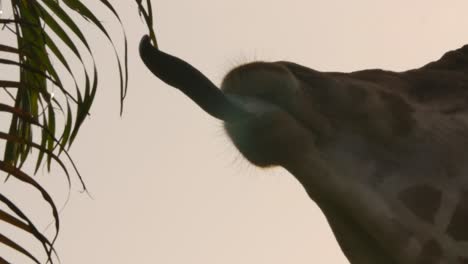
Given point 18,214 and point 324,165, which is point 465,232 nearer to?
point 324,165

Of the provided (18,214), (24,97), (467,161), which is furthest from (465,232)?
(24,97)

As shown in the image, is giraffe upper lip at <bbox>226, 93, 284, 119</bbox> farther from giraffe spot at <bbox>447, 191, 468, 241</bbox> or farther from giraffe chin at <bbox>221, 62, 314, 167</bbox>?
giraffe spot at <bbox>447, 191, 468, 241</bbox>

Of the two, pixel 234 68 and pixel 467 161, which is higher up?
pixel 234 68

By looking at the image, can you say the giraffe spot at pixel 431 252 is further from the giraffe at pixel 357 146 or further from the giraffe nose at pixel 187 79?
the giraffe nose at pixel 187 79

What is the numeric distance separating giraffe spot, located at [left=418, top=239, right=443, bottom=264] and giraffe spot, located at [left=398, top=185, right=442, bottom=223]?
38 millimetres

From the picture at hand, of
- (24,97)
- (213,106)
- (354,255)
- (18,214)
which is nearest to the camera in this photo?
(213,106)

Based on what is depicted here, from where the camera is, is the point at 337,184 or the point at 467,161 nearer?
the point at 337,184

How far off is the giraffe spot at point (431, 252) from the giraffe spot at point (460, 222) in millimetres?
46

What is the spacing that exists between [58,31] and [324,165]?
97 centimetres

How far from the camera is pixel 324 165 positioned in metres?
1.74

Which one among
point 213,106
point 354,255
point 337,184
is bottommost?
point 354,255

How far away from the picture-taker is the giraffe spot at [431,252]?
1.79 meters

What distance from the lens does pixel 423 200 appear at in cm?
184

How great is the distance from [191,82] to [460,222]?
534mm
